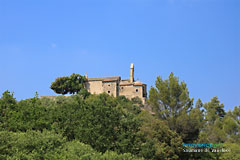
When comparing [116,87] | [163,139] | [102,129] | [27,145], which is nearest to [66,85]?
[116,87]

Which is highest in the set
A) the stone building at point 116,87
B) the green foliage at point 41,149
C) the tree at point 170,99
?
the stone building at point 116,87

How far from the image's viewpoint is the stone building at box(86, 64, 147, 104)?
6366cm

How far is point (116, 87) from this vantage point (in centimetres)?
6419

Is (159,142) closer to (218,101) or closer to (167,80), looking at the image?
(167,80)

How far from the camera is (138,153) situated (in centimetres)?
2412

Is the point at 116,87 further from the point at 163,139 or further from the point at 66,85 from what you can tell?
the point at 163,139

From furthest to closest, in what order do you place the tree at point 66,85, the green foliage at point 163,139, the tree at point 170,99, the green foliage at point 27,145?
the tree at point 66,85, the tree at point 170,99, the green foliage at point 163,139, the green foliage at point 27,145

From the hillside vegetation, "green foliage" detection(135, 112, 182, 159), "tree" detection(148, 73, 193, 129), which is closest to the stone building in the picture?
the hillside vegetation

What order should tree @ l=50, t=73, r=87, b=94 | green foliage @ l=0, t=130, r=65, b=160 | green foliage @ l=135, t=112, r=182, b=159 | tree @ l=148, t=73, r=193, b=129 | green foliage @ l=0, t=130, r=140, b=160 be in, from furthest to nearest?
tree @ l=50, t=73, r=87, b=94 < tree @ l=148, t=73, r=193, b=129 < green foliage @ l=135, t=112, r=182, b=159 < green foliage @ l=0, t=130, r=65, b=160 < green foliage @ l=0, t=130, r=140, b=160

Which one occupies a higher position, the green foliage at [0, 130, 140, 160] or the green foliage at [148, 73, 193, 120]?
the green foliage at [148, 73, 193, 120]

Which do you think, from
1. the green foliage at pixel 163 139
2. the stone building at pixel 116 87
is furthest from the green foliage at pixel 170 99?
the stone building at pixel 116 87

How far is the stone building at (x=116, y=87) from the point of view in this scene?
6366cm

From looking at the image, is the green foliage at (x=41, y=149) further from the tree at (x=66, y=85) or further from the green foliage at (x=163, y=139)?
the tree at (x=66, y=85)

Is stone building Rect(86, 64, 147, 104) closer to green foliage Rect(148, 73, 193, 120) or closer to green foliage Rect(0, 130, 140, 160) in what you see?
green foliage Rect(148, 73, 193, 120)
